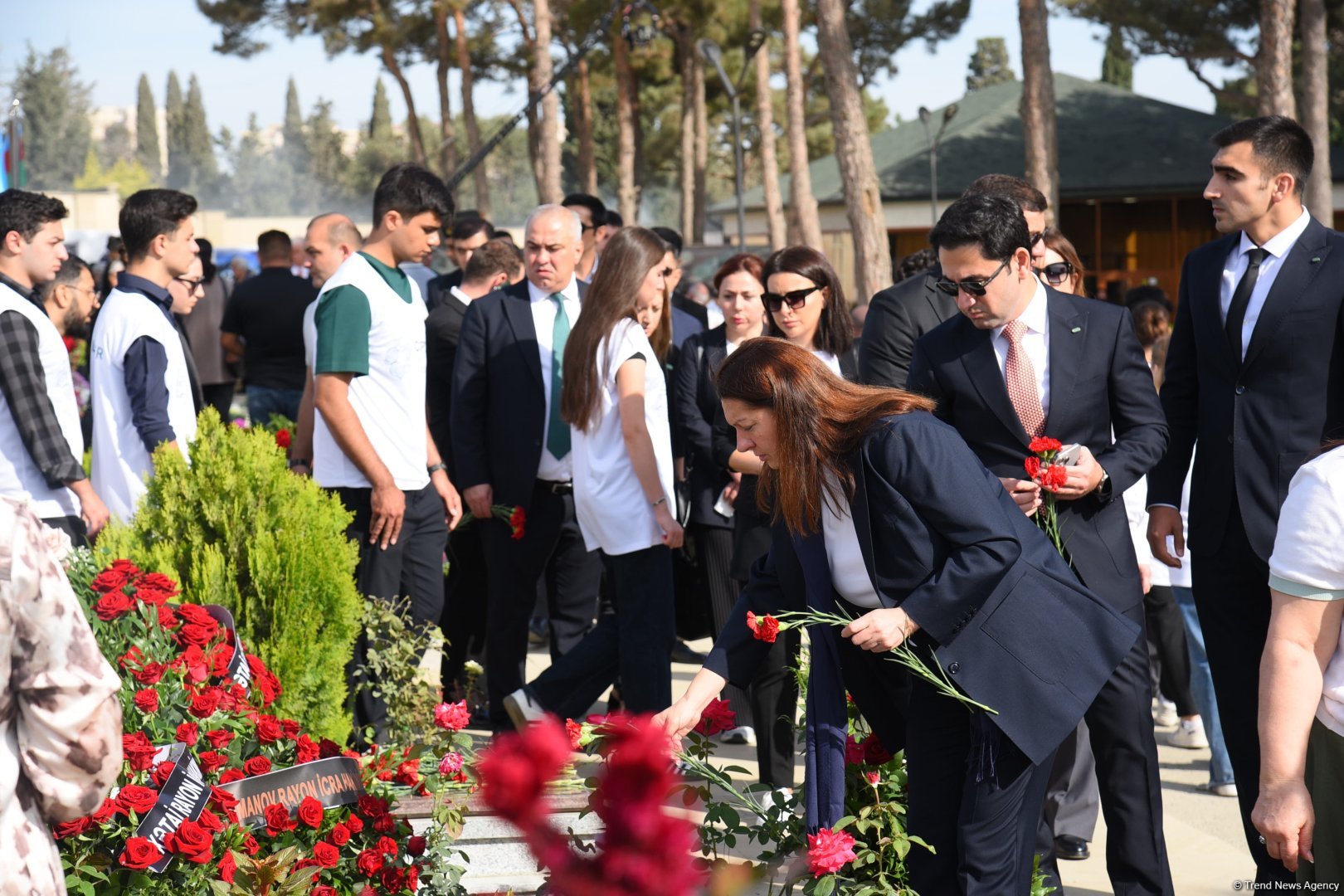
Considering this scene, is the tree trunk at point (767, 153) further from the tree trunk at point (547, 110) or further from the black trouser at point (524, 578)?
the black trouser at point (524, 578)

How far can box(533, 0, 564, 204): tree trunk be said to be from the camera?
1168 inches

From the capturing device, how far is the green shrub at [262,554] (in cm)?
465

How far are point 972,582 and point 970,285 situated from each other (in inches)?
44.0

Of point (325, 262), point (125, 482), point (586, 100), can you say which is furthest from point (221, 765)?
point (586, 100)

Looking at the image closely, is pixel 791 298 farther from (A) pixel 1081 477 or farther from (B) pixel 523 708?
(B) pixel 523 708

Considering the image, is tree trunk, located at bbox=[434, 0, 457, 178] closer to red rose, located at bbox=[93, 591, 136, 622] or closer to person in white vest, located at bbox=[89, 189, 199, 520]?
person in white vest, located at bbox=[89, 189, 199, 520]

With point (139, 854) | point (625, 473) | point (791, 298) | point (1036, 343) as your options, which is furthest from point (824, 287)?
point (139, 854)

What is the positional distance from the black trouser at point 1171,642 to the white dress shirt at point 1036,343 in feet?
8.75

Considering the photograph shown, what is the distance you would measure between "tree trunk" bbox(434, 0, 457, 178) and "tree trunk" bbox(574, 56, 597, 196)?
3693mm

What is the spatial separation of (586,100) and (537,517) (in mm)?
36057

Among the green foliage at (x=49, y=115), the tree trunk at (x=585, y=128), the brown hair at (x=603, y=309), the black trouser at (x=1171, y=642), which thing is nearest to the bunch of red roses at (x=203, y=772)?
the brown hair at (x=603, y=309)

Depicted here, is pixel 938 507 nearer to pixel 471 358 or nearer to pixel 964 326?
pixel 964 326

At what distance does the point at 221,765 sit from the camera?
362 cm

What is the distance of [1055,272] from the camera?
5.11 m
